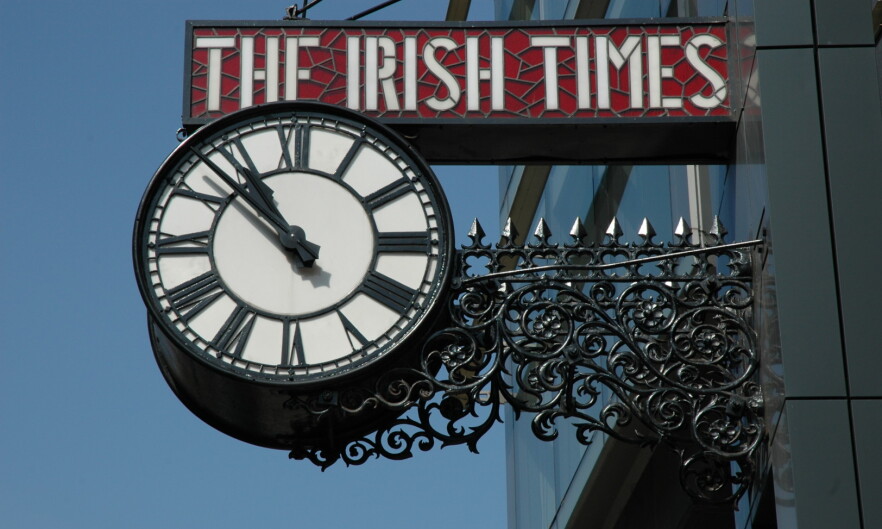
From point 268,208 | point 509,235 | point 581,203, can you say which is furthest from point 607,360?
point 581,203

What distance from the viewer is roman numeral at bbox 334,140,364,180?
9788 millimetres

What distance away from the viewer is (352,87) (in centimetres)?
1013

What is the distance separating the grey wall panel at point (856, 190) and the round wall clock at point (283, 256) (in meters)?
2.00

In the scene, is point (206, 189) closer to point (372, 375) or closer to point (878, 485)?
point (372, 375)

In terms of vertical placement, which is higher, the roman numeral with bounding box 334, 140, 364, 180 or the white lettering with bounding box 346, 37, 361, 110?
the white lettering with bounding box 346, 37, 361, 110


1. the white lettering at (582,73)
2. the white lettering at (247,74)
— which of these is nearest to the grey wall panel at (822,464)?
the white lettering at (582,73)

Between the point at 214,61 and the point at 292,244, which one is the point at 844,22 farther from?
the point at 214,61

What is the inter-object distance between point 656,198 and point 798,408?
18.7ft

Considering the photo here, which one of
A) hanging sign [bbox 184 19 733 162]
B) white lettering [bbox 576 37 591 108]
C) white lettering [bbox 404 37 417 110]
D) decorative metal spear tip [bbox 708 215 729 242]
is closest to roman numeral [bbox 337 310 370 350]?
hanging sign [bbox 184 19 733 162]

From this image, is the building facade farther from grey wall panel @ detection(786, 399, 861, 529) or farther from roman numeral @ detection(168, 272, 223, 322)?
roman numeral @ detection(168, 272, 223, 322)

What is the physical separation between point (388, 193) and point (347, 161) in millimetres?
286

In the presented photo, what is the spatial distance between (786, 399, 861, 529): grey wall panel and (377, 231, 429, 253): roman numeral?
7.13 ft

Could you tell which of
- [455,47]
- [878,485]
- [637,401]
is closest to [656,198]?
[455,47]

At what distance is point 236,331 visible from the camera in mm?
9336
